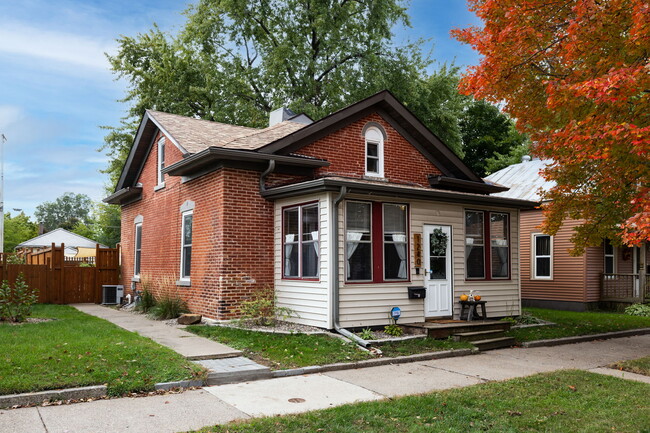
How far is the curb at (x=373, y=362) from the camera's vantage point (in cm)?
818

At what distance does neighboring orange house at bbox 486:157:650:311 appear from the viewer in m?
18.8

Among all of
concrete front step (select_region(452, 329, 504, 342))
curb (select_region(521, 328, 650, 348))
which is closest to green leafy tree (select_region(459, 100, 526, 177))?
curb (select_region(521, 328, 650, 348))

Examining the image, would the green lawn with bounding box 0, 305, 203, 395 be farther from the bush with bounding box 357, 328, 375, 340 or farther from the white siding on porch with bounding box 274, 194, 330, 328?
the bush with bounding box 357, 328, 375, 340

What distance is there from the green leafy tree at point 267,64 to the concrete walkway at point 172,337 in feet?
50.3

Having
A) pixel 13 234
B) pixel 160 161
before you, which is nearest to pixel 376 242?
pixel 160 161

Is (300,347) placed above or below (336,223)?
below

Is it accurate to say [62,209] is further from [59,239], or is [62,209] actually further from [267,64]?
[267,64]

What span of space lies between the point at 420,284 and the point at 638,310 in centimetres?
1043

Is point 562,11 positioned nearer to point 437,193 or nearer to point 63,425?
point 437,193

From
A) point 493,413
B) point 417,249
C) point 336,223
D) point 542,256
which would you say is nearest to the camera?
point 493,413

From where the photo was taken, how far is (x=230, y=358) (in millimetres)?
8812

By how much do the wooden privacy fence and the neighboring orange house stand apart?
15.2 m

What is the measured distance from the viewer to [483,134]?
39.7m

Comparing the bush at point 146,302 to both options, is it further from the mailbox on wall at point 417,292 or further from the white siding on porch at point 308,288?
the mailbox on wall at point 417,292
